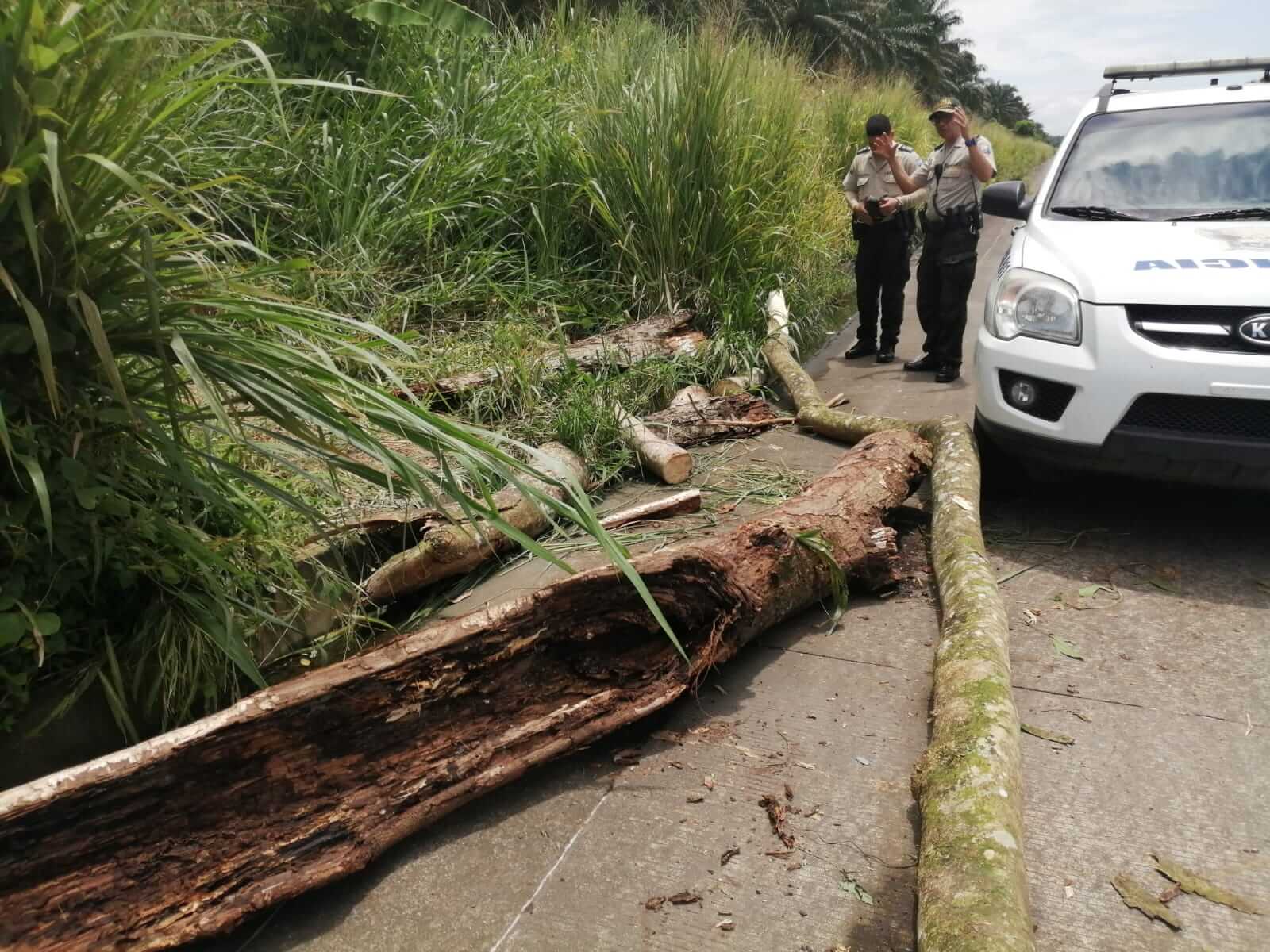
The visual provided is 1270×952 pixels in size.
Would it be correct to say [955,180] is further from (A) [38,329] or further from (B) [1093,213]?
(A) [38,329]

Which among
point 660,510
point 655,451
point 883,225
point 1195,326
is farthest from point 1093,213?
point 883,225

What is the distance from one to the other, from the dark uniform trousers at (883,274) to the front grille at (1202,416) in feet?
12.6

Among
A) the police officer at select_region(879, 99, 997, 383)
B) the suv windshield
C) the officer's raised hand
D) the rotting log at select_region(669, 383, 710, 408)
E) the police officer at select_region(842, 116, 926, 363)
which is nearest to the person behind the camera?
the suv windshield

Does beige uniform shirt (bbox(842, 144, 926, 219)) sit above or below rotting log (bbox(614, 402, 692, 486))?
above

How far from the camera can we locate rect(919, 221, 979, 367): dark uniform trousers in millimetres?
6492

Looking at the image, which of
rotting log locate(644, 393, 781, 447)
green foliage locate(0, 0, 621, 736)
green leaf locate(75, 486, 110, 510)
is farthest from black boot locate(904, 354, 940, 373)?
green leaf locate(75, 486, 110, 510)

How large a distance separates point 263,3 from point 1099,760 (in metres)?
7.46

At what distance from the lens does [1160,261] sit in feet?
12.3

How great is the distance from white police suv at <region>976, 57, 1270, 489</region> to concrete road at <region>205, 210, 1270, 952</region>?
0.62 metres

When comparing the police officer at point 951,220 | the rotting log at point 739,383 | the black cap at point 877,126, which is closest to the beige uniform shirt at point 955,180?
the police officer at point 951,220

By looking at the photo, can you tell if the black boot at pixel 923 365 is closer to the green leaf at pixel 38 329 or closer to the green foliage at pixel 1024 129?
the green leaf at pixel 38 329

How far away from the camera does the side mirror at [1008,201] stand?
188 inches

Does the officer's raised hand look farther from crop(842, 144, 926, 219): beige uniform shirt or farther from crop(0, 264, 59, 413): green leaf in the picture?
crop(0, 264, 59, 413): green leaf

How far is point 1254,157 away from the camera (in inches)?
172
